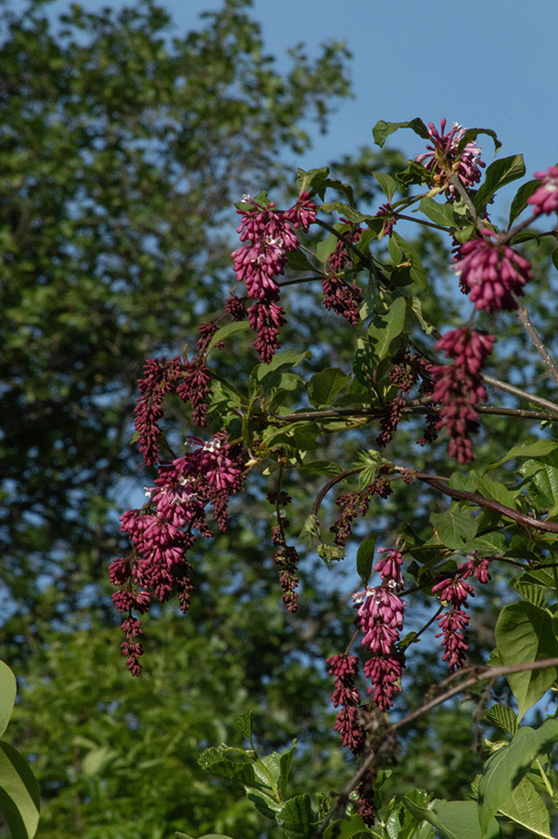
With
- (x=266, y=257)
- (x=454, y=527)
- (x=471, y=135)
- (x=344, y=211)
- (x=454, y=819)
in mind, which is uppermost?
(x=471, y=135)

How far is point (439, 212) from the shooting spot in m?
1.25

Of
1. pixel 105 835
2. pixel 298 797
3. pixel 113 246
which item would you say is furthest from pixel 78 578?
pixel 298 797

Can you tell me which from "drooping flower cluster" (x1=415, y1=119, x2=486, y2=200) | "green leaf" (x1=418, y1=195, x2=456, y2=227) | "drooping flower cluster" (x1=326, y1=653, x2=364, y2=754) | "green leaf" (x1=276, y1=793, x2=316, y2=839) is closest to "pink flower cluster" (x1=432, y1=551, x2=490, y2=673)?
"drooping flower cluster" (x1=326, y1=653, x2=364, y2=754)

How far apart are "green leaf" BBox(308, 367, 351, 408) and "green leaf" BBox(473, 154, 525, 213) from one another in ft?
1.01

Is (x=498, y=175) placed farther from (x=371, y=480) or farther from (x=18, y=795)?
(x=18, y=795)

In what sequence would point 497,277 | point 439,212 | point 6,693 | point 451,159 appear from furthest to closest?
point 451,159 → point 439,212 → point 6,693 → point 497,277

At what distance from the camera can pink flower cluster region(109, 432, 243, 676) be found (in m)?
1.17

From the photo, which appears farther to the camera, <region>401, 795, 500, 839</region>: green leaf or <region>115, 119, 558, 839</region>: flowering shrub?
<region>115, 119, 558, 839</region>: flowering shrub

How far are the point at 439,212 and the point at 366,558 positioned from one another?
0.49 m

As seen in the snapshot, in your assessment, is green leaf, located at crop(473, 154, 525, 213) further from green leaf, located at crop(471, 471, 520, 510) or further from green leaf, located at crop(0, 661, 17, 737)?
green leaf, located at crop(0, 661, 17, 737)

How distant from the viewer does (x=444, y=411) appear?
2.33 ft

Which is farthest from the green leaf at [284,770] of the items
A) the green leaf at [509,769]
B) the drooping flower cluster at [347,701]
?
the green leaf at [509,769]

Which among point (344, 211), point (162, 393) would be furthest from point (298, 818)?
point (344, 211)

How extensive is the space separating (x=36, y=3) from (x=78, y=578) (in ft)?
15.8
